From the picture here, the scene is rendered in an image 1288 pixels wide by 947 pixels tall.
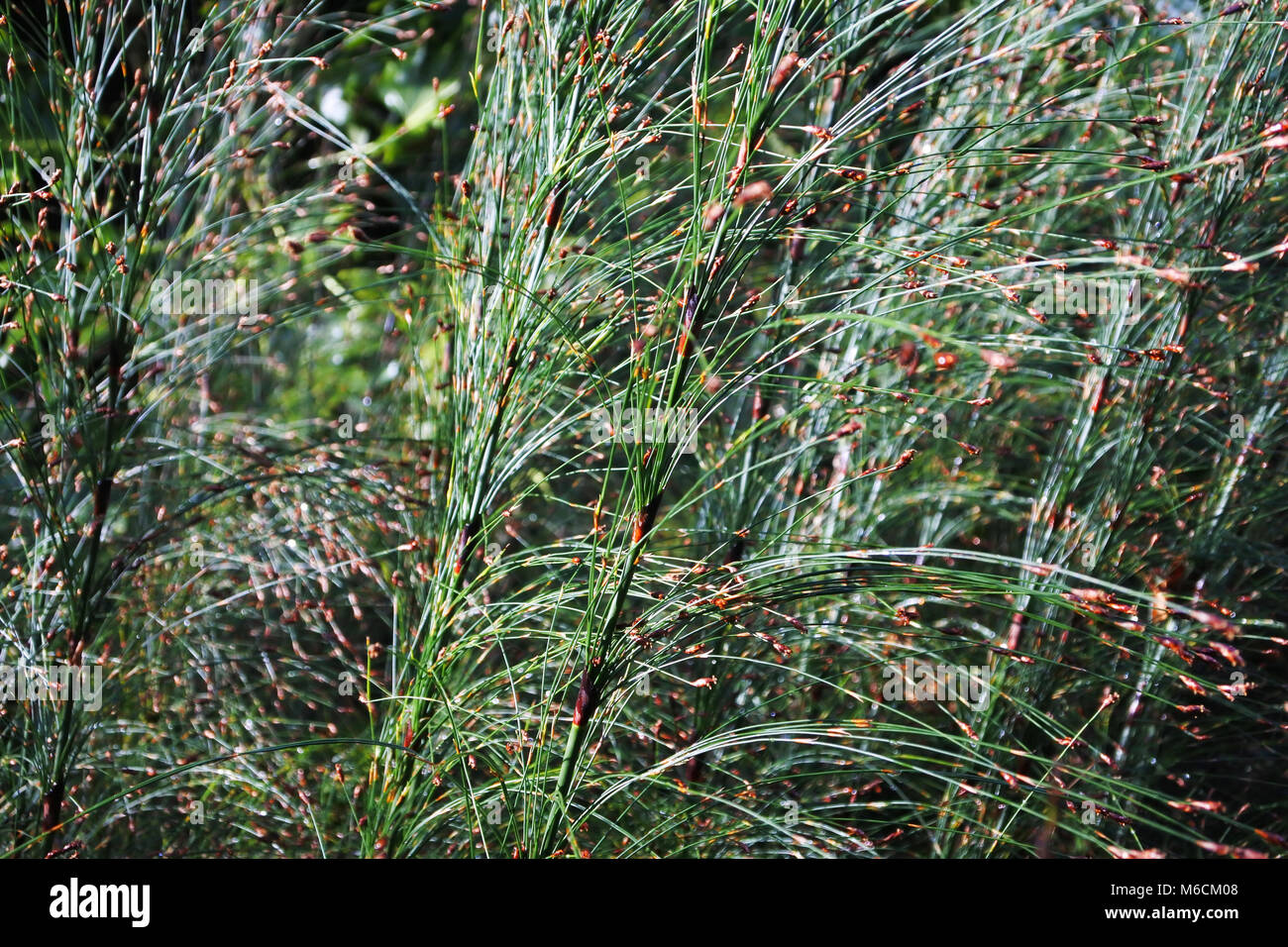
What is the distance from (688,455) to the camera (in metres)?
1.58

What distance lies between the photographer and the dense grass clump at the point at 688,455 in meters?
0.84

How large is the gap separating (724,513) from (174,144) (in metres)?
0.92

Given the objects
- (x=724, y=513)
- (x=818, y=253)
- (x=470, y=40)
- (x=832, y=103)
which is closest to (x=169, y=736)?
(x=724, y=513)

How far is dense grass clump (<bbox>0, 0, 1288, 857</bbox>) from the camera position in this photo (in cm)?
84

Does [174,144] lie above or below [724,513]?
above

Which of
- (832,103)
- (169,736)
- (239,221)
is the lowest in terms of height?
(169,736)

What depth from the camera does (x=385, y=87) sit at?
2488 millimetres
